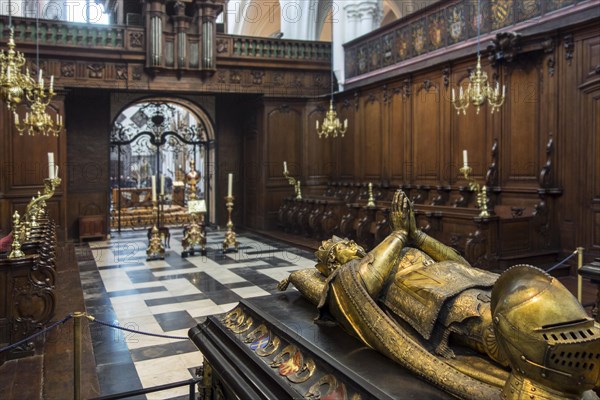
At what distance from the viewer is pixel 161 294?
7.30 m

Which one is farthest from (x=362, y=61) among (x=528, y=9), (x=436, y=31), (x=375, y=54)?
(x=528, y=9)

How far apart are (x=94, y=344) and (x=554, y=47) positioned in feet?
25.3

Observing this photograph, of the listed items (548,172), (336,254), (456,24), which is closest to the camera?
(336,254)

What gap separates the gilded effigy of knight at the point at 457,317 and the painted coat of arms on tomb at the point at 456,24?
8.83 m

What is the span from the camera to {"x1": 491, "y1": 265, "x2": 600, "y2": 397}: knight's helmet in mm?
1542

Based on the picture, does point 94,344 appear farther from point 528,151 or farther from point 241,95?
point 241,95

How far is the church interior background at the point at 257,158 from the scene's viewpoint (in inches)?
210

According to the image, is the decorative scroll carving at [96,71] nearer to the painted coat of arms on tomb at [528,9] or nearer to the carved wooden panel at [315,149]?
the carved wooden panel at [315,149]

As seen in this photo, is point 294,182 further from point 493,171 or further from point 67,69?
point 67,69

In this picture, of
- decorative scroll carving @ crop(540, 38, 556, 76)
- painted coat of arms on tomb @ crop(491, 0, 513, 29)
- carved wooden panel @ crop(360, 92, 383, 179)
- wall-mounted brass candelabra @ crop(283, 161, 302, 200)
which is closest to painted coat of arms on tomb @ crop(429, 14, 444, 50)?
painted coat of arms on tomb @ crop(491, 0, 513, 29)

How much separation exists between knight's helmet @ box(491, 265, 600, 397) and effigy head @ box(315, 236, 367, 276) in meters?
1.46

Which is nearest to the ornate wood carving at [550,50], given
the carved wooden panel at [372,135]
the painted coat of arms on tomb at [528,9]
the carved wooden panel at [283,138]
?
the painted coat of arms on tomb at [528,9]

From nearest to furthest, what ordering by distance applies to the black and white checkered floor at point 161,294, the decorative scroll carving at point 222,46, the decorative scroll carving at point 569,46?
1. the black and white checkered floor at point 161,294
2. the decorative scroll carving at point 569,46
3. the decorative scroll carving at point 222,46

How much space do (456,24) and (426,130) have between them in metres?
2.22
